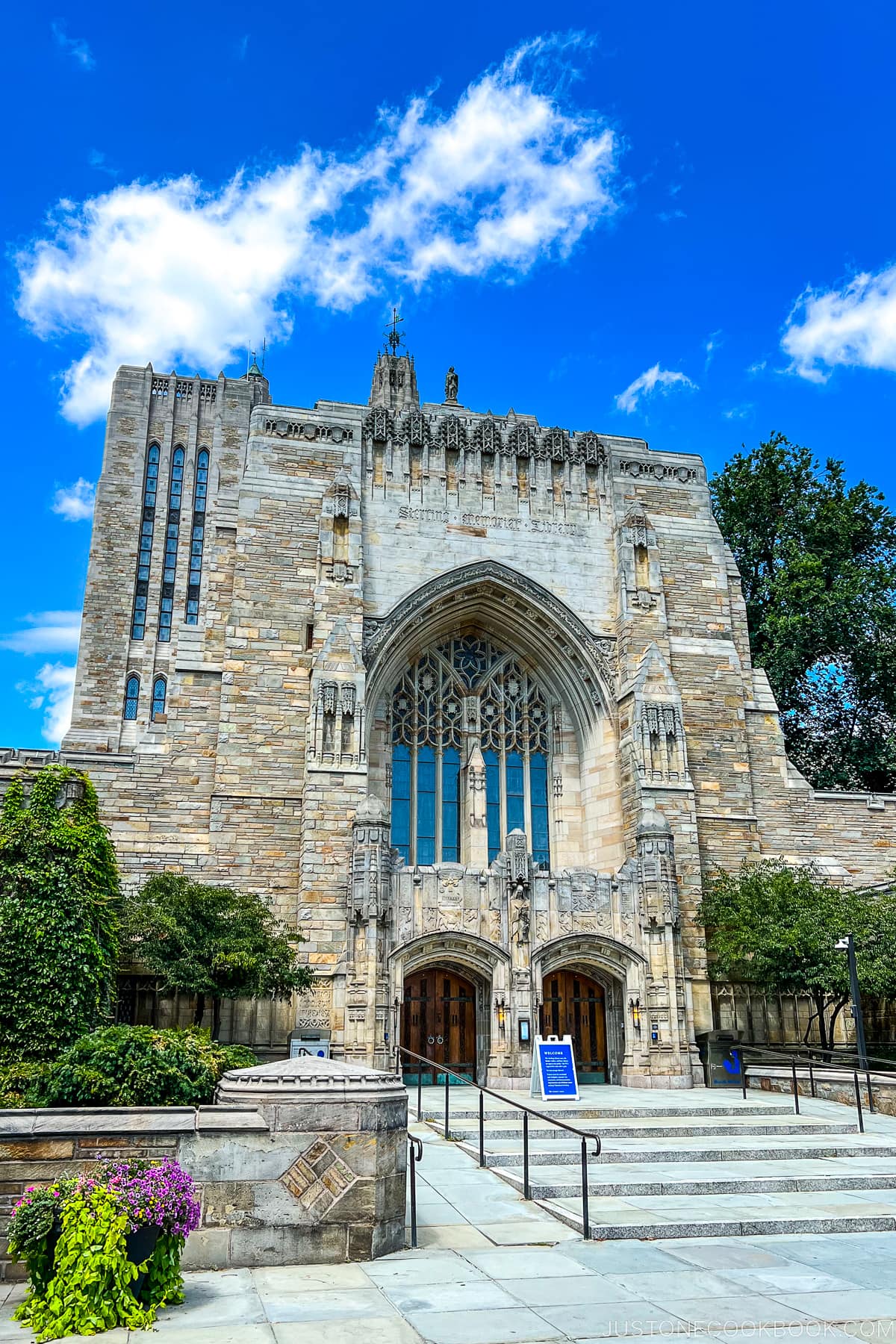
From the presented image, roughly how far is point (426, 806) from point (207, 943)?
7.63 metres

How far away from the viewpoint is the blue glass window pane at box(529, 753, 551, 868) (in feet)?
82.3

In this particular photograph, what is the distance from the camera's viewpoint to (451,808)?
2472 cm

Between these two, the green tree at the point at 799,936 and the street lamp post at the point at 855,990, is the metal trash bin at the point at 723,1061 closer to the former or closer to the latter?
the green tree at the point at 799,936

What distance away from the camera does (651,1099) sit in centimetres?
1775

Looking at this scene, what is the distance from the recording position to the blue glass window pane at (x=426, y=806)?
24250mm

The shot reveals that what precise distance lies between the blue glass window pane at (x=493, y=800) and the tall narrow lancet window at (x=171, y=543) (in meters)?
25.9

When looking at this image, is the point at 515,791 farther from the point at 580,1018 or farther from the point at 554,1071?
the point at 554,1071

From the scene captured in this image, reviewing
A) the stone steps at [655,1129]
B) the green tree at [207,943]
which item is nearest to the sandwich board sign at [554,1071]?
the stone steps at [655,1129]

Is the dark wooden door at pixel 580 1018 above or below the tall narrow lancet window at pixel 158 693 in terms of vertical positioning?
below

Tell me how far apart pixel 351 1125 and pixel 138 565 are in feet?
144

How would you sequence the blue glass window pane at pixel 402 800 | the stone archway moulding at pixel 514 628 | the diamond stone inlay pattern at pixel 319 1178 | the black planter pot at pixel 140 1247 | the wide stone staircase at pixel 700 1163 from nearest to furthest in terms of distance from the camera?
the black planter pot at pixel 140 1247 < the diamond stone inlay pattern at pixel 319 1178 < the wide stone staircase at pixel 700 1163 < the blue glass window pane at pixel 402 800 < the stone archway moulding at pixel 514 628

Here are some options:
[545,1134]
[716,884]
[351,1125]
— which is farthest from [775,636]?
[351,1125]

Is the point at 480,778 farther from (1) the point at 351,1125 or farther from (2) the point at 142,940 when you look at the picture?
(1) the point at 351,1125

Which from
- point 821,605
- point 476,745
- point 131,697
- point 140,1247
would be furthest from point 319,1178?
point 131,697
